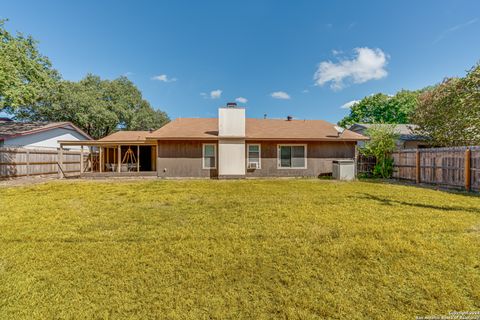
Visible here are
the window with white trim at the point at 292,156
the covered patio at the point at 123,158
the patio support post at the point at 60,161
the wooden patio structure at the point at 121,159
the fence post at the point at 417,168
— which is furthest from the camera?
the covered patio at the point at 123,158

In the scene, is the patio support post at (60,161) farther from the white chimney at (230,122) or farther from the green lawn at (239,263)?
the white chimney at (230,122)

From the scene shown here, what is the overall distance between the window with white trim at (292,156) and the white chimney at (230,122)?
2.69 meters

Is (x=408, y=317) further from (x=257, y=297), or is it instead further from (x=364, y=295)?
(x=257, y=297)

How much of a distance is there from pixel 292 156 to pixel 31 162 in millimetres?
15819

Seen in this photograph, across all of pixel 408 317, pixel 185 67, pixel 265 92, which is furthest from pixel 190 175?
pixel 265 92

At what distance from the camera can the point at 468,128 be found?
13.3 m

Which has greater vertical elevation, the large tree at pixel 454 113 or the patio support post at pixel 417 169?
the large tree at pixel 454 113

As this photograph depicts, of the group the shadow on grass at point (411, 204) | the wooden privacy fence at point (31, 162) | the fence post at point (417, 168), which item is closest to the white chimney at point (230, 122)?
the shadow on grass at point (411, 204)

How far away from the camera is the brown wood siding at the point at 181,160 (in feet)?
42.5

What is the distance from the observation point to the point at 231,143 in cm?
1269

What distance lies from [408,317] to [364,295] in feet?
1.30

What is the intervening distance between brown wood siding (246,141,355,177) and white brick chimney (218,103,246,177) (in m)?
0.76

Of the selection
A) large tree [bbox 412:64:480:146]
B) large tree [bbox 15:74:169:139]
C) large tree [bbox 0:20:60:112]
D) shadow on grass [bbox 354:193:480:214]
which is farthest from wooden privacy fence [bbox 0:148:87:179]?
large tree [bbox 412:64:480:146]

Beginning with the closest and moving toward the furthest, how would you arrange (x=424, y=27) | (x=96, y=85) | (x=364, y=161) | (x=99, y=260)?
(x=99, y=260), (x=424, y=27), (x=364, y=161), (x=96, y=85)
